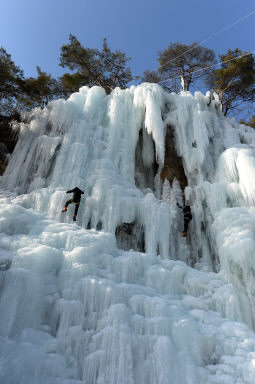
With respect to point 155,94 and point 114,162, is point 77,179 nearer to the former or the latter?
point 114,162

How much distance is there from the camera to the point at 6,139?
10750 mm

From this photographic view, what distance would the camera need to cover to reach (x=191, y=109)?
11633 mm

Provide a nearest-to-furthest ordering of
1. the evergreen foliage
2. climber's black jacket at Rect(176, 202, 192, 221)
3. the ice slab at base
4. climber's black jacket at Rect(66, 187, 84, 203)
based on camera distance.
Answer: the ice slab at base < climber's black jacket at Rect(66, 187, 84, 203) < climber's black jacket at Rect(176, 202, 192, 221) < the evergreen foliage

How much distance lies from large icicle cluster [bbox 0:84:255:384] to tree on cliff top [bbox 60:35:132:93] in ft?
15.3

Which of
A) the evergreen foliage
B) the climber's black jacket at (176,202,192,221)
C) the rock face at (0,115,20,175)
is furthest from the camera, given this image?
the evergreen foliage

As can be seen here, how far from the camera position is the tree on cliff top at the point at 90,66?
15.2 metres

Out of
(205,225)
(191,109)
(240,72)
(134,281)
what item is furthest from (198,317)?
(240,72)

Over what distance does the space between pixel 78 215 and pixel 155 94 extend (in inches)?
258

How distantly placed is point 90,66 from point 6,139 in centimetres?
757

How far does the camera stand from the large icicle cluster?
377 cm

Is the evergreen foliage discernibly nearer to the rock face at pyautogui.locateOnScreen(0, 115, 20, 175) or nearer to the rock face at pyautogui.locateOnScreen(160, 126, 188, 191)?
the rock face at pyautogui.locateOnScreen(160, 126, 188, 191)

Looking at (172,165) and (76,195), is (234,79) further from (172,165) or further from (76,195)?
(76,195)

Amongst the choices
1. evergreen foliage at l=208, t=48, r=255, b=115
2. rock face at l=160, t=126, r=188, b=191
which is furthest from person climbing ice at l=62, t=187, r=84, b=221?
evergreen foliage at l=208, t=48, r=255, b=115

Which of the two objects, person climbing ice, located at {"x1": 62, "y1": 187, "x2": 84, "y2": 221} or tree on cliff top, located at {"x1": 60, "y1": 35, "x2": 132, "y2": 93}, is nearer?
person climbing ice, located at {"x1": 62, "y1": 187, "x2": 84, "y2": 221}
